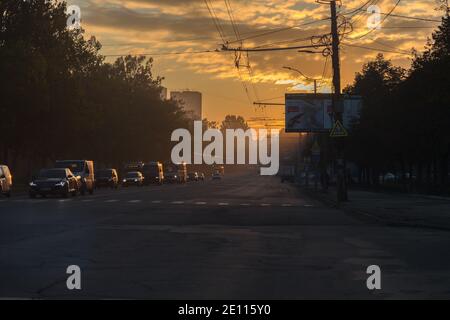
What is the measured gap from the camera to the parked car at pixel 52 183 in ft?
139

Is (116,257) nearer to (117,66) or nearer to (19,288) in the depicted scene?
(19,288)

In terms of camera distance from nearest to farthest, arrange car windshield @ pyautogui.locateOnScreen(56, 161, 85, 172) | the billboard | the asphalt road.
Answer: the asphalt road, car windshield @ pyautogui.locateOnScreen(56, 161, 85, 172), the billboard

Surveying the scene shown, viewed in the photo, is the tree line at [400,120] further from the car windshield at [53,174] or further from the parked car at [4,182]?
the parked car at [4,182]

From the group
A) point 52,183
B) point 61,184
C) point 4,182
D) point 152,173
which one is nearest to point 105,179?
point 152,173

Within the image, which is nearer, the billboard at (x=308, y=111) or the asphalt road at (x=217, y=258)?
the asphalt road at (x=217, y=258)

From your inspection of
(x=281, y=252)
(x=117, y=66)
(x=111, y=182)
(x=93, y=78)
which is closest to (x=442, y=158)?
(x=111, y=182)

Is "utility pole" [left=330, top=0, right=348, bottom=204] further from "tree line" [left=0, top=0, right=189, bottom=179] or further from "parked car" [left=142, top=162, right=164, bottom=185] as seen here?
"parked car" [left=142, top=162, right=164, bottom=185]

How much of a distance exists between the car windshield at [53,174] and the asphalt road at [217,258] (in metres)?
19.1

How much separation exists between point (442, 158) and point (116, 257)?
166ft

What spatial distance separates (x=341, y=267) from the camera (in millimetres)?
13219

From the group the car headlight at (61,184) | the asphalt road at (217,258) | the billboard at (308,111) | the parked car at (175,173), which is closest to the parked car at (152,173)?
the parked car at (175,173)

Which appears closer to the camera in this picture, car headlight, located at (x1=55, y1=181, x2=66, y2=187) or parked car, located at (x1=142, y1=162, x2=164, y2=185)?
car headlight, located at (x1=55, y1=181, x2=66, y2=187)

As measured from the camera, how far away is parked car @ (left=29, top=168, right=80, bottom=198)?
42.5m

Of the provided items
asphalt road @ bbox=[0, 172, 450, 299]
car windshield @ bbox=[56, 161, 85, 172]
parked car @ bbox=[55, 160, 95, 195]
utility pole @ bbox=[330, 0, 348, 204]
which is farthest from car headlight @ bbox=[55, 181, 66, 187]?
asphalt road @ bbox=[0, 172, 450, 299]
